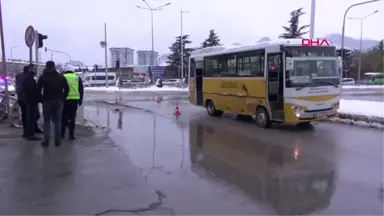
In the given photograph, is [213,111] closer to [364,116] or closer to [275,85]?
[275,85]

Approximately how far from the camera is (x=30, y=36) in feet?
35.6

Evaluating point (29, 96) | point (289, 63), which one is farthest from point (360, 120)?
point (29, 96)

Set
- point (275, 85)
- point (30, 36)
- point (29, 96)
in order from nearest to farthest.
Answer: point (29, 96), point (30, 36), point (275, 85)

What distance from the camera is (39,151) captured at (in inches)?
332

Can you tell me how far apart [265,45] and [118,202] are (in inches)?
354

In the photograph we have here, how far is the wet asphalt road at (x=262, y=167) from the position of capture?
5.41 meters

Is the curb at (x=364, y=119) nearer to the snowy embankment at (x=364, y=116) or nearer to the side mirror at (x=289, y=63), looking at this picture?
the snowy embankment at (x=364, y=116)

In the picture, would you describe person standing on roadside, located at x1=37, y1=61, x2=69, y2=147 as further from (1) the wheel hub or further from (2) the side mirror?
(1) the wheel hub

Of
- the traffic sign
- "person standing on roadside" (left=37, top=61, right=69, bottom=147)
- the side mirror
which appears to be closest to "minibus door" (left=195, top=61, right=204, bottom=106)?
the side mirror

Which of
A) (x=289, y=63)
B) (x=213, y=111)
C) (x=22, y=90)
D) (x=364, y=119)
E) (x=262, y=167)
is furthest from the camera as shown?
(x=213, y=111)

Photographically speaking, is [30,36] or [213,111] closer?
[30,36]

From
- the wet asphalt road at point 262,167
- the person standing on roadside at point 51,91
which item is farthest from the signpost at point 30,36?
the wet asphalt road at point 262,167

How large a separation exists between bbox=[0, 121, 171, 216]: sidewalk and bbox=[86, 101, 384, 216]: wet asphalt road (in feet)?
1.23

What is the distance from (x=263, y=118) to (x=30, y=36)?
295 inches
